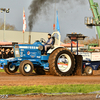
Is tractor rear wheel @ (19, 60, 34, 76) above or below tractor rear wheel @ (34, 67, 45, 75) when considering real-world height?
above

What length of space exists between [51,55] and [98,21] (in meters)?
30.8

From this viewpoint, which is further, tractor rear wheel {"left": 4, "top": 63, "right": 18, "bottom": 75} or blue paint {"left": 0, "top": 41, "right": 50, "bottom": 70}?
tractor rear wheel {"left": 4, "top": 63, "right": 18, "bottom": 75}

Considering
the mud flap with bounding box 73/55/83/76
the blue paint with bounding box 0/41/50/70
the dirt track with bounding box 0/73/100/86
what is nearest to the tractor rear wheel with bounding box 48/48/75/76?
the mud flap with bounding box 73/55/83/76

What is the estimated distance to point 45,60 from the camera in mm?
12883

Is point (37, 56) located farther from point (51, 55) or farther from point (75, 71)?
point (75, 71)

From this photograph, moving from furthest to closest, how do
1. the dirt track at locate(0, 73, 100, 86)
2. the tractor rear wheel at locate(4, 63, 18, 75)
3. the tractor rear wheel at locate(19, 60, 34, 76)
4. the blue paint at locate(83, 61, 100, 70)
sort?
the blue paint at locate(83, 61, 100, 70) < the tractor rear wheel at locate(4, 63, 18, 75) < the tractor rear wheel at locate(19, 60, 34, 76) < the dirt track at locate(0, 73, 100, 86)

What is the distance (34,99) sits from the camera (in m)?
5.73

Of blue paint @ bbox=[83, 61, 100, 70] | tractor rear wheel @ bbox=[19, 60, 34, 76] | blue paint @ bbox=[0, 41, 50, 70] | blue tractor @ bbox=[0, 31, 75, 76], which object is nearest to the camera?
tractor rear wheel @ bbox=[19, 60, 34, 76]

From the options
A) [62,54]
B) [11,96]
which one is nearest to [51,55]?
[62,54]

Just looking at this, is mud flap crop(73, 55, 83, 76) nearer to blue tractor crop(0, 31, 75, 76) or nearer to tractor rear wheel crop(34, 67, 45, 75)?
blue tractor crop(0, 31, 75, 76)

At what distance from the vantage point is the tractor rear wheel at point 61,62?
12086 millimetres

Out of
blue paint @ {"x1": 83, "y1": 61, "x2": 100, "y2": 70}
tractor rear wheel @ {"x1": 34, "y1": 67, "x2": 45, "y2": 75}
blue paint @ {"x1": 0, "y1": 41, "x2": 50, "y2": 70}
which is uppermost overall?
blue paint @ {"x1": 0, "y1": 41, "x2": 50, "y2": 70}

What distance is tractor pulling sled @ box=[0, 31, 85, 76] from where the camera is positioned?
12.1m

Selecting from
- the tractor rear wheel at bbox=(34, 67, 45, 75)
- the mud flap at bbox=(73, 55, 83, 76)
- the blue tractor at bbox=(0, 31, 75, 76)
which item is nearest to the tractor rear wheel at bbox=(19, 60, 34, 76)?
the blue tractor at bbox=(0, 31, 75, 76)
